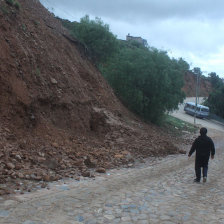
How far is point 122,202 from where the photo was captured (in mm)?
6773

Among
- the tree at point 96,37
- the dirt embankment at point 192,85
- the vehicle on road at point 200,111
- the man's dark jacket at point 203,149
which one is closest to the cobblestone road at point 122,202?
the man's dark jacket at point 203,149

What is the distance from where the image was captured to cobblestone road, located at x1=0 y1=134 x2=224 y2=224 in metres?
5.73

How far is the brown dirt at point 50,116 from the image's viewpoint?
9.28 metres

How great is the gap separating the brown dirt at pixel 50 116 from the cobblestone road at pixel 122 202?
0.78 m

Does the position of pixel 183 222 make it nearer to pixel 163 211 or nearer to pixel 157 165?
pixel 163 211

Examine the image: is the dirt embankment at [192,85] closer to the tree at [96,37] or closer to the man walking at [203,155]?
the tree at [96,37]

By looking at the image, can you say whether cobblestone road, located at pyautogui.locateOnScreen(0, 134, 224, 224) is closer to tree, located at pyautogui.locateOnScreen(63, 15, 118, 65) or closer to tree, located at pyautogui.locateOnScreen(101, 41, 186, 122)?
tree, located at pyautogui.locateOnScreen(101, 41, 186, 122)

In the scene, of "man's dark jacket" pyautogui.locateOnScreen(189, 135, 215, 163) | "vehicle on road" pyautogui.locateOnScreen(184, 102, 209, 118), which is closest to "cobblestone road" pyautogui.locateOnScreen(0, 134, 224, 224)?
"man's dark jacket" pyautogui.locateOnScreen(189, 135, 215, 163)

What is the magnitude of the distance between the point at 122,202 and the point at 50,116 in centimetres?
679

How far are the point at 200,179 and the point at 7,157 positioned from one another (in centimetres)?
534

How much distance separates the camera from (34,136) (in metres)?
10.9

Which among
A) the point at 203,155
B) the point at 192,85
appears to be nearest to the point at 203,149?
the point at 203,155

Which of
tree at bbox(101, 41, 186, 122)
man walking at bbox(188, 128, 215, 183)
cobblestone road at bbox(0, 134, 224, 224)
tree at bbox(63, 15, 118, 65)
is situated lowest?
cobblestone road at bbox(0, 134, 224, 224)

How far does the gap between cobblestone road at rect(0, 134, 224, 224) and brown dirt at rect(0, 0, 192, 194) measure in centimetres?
78
